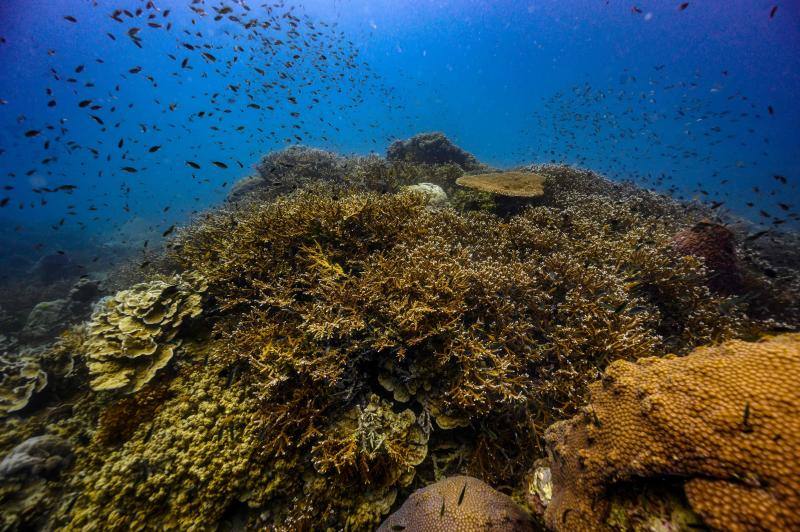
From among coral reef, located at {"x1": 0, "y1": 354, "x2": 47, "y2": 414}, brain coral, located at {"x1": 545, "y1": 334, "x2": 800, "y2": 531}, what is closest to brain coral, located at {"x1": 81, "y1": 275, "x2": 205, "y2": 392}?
coral reef, located at {"x1": 0, "y1": 354, "x2": 47, "y2": 414}

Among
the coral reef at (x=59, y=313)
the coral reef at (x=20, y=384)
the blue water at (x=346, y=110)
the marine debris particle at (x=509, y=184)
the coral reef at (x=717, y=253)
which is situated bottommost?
the coral reef at (x=20, y=384)

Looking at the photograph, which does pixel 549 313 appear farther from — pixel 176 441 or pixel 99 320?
pixel 99 320

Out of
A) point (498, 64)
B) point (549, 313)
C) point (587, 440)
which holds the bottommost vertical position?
point (587, 440)

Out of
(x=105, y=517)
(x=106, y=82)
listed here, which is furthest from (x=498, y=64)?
(x=105, y=517)

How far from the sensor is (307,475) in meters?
3.38

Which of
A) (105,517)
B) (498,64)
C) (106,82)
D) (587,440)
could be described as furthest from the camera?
(498,64)

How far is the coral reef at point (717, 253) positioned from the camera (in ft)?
18.1

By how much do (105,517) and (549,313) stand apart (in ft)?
19.3

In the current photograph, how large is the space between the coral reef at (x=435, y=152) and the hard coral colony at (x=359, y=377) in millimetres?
10972

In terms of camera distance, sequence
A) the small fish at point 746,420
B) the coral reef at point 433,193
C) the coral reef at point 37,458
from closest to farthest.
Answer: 1. the small fish at point 746,420
2. the coral reef at point 37,458
3. the coral reef at point 433,193

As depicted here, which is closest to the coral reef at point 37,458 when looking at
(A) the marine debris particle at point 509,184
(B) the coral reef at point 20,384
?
(B) the coral reef at point 20,384

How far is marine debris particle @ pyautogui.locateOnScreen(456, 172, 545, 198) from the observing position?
700 centimetres

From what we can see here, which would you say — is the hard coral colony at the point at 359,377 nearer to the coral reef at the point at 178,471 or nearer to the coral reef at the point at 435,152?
the coral reef at the point at 178,471

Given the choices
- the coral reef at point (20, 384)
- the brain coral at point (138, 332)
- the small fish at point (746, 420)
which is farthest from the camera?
the coral reef at point (20, 384)
